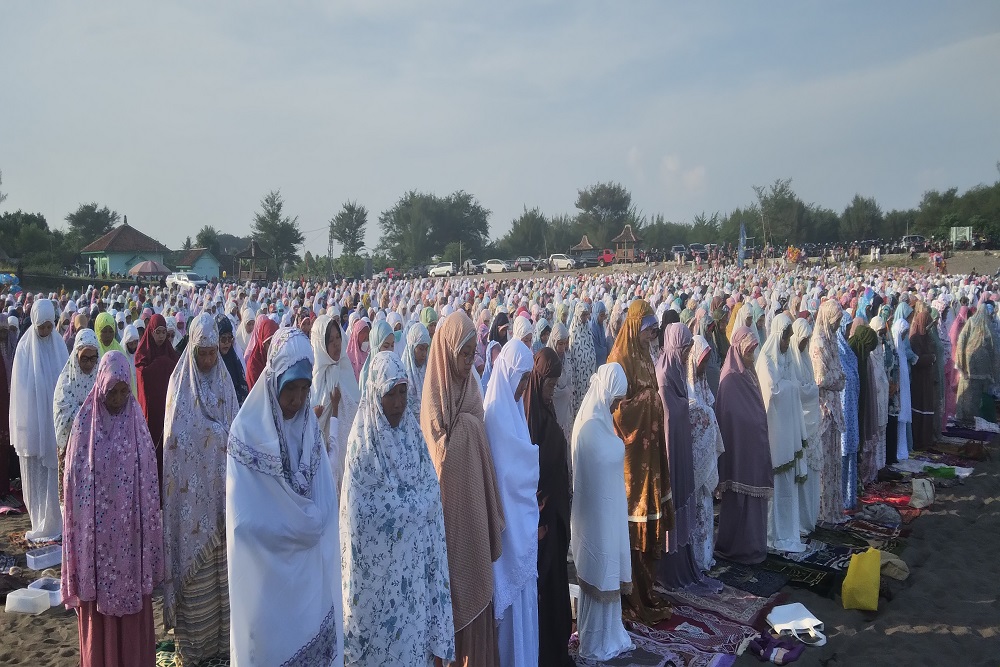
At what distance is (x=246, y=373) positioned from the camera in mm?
5359

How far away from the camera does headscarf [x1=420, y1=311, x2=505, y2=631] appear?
9.89 feet

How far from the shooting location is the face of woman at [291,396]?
2.58 meters

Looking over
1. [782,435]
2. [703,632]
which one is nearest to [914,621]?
[703,632]

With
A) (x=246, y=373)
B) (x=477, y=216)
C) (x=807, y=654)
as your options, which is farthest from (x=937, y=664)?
(x=477, y=216)

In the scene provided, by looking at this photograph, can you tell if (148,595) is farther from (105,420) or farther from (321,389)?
(321,389)

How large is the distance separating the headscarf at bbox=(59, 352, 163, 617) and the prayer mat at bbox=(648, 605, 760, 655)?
275 centimetres

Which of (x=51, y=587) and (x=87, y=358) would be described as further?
(x=87, y=358)

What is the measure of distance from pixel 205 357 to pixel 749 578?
12.8ft

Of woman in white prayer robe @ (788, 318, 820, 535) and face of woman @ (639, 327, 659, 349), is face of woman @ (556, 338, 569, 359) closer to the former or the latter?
woman in white prayer robe @ (788, 318, 820, 535)

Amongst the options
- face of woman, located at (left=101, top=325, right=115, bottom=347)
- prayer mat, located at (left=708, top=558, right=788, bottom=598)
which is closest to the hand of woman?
face of woman, located at (left=101, top=325, right=115, bottom=347)

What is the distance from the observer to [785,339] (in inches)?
226

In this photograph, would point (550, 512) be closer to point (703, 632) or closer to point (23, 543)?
point (703, 632)

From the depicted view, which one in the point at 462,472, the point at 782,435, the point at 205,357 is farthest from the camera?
the point at 782,435

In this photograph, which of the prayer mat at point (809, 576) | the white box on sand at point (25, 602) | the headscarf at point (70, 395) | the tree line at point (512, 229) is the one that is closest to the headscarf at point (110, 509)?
the white box on sand at point (25, 602)
